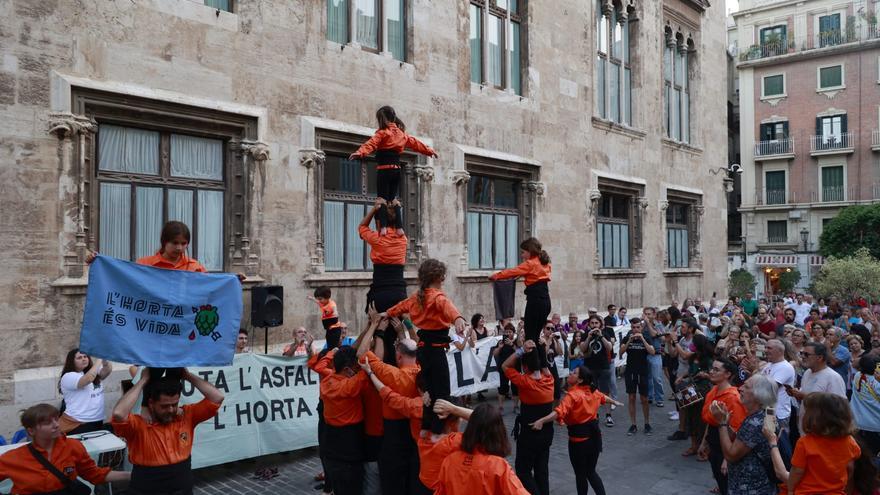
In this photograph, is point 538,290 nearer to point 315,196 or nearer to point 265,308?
point 265,308

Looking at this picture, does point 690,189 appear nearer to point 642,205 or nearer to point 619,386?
point 642,205

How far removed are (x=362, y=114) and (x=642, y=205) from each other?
11.9 metres

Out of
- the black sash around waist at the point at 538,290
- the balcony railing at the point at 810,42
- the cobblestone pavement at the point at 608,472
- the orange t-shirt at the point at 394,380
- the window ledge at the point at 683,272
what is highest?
the balcony railing at the point at 810,42

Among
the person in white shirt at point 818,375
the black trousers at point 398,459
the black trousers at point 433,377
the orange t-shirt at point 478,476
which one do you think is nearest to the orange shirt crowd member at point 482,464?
the orange t-shirt at point 478,476

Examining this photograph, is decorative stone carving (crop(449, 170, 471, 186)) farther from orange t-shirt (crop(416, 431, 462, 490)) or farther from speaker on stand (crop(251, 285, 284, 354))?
orange t-shirt (crop(416, 431, 462, 490))

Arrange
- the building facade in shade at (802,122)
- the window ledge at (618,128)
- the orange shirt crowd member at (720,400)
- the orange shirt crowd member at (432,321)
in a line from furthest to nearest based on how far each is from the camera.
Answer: the building facade in shade at (802,122)
the window ledge at (618,128)
the orange shirt crowd member at (720,400)
the orange shirt crowd member at (432,321)

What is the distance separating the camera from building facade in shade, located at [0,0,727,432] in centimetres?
945

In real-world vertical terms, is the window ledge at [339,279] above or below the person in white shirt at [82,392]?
above

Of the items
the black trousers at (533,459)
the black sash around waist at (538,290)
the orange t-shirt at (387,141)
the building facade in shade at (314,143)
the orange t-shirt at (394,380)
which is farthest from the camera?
the building facade in shade at (314,143)

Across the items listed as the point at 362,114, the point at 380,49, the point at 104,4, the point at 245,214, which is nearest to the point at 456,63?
the point at 380,49

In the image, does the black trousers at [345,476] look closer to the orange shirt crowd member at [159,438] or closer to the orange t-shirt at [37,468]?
the orange shirt crowd member at [159,438]

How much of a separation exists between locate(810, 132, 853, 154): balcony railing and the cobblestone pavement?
3983 cm

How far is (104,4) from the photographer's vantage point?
9.98m

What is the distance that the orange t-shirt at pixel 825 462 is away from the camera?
181 inches
